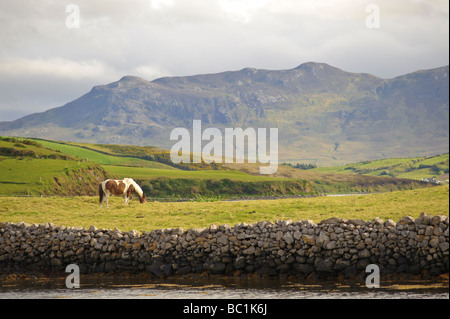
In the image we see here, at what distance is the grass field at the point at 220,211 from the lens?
32500 millimetres

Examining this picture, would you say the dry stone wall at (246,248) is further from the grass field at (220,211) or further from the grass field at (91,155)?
the grass field at (91,155)

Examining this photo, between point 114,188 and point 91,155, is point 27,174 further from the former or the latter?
point 91,155

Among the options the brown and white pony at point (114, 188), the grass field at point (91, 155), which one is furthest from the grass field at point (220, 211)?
the grass field at point (91, 155)

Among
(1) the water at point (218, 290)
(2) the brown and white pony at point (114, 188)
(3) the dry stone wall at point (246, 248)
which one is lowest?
(1) the water at point (218, 290)

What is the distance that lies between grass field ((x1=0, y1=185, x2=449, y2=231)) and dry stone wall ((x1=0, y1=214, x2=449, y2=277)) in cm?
301

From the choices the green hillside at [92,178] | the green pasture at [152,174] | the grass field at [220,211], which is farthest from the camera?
the green pasture at [152,174]

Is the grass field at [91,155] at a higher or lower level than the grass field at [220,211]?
higher

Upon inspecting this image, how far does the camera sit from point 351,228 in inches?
1052

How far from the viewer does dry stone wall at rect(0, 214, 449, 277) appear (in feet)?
84.3

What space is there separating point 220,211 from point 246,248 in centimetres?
846

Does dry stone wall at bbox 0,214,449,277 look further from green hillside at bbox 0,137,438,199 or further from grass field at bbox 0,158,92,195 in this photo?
grass field at bbox 0,158,92,195

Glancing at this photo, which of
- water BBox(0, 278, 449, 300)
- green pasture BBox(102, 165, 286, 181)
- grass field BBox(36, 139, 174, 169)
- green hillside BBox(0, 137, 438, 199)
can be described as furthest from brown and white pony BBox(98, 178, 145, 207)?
grass field BBox(36, 139, 174, 169)

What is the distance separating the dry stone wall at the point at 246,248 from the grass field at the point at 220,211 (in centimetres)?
301

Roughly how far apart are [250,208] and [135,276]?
33.5ft
